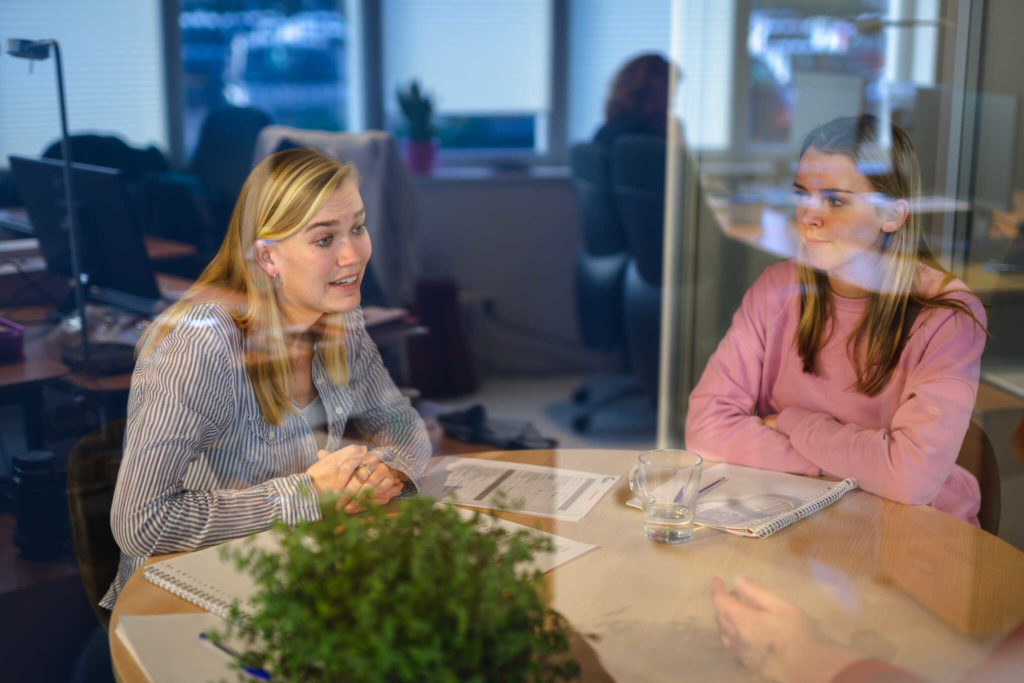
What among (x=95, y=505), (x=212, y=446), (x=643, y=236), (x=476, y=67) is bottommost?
(x=95, y=505)

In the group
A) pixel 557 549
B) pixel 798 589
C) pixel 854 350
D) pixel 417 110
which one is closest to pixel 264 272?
pixel 557 549

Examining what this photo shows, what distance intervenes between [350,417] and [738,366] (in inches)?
25.0

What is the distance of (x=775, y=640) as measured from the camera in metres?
0.86

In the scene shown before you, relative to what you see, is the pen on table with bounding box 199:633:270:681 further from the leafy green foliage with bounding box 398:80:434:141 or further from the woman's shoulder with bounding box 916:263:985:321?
the leafy green foliage with bounding box 398:80:434:141

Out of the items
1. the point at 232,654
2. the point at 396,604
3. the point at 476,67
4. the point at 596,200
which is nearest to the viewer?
the point at 396,604

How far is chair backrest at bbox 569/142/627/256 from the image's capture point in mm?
2973

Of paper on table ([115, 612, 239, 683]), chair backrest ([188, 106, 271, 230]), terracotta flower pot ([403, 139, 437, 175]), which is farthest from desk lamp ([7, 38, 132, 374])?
terracotta flower pot ([403, 139, 437, 175])

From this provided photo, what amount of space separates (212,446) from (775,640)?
748mm

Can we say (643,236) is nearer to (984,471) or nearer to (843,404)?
(843,404)

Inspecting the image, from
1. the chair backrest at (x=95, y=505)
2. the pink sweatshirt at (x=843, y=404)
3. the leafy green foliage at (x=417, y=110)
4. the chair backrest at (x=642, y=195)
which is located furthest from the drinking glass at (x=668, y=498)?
the leafy green foliage at (x=417, y=110)

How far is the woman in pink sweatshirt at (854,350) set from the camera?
1.32m

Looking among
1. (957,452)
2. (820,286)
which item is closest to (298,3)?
(820,286)

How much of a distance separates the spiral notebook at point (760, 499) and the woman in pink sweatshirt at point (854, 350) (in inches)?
2.4

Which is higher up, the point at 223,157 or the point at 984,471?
the point at 223,157
